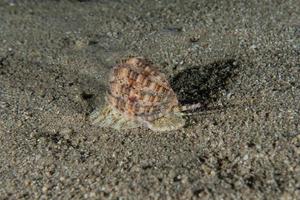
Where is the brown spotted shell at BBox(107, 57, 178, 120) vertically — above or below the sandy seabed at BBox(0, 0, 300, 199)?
above

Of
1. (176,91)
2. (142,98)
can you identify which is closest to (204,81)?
(176,91)

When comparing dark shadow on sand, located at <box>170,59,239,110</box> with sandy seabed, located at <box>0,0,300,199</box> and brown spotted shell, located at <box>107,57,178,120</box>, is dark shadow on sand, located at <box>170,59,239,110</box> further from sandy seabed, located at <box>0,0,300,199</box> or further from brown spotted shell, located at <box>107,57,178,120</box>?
brown spotted shell, located at <box>107,57,178,120</box>

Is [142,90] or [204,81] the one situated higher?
[142,90]

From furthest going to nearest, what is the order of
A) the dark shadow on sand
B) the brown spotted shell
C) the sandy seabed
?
1. the dark shadow on sand
2. the brown spotted shell
3. the sandy seabed

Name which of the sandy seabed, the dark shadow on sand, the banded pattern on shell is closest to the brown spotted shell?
the banded pattern on shell

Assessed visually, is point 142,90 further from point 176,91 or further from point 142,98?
point 176,91

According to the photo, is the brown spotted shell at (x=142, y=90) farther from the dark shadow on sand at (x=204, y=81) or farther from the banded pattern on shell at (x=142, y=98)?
the dark shadow on sand at (x=204, y=81)

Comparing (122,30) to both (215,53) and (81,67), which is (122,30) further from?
(215,53)

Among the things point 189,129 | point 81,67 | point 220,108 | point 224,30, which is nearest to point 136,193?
point 189,129
